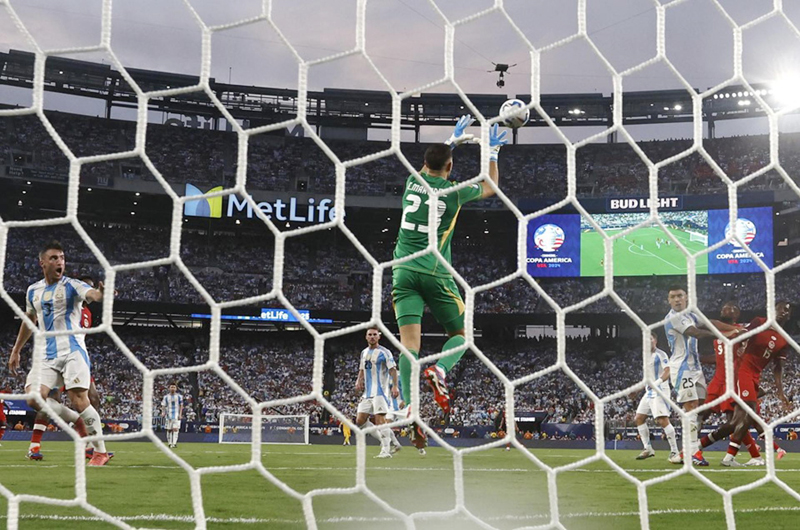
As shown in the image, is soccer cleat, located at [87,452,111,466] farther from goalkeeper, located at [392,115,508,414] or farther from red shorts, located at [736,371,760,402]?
red shorts, located at [736,371,760,402]

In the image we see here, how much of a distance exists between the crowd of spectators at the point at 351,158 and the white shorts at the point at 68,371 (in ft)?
76.9

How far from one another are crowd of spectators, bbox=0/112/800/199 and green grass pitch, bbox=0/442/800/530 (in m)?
23.7

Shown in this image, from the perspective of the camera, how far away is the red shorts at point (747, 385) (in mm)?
6609

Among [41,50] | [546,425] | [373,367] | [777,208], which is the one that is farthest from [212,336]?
[777,208]

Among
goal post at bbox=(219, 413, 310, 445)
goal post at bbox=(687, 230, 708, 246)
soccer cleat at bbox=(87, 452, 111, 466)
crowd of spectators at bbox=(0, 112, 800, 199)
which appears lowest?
goal post at bbox=(219, 413, 310, 445)

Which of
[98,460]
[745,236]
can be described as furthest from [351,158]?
[98,460]

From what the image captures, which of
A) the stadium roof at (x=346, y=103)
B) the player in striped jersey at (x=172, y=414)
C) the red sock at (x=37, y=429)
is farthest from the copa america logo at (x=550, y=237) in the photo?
the red sock at (x=37, y=429)

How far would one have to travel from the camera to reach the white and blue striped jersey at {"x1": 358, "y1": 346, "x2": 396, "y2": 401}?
9.66 meters

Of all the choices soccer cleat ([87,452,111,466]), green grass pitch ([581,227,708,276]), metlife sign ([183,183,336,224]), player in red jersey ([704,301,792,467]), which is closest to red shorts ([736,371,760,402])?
player in red jersey ([704,301,792,467])

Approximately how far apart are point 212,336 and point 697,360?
617 cm

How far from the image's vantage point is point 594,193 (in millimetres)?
29875

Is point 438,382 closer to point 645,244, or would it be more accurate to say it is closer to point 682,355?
point 682,355

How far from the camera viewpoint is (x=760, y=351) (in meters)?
6.66

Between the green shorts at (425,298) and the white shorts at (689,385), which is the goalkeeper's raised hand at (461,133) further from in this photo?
the white shorts at (689,385)
